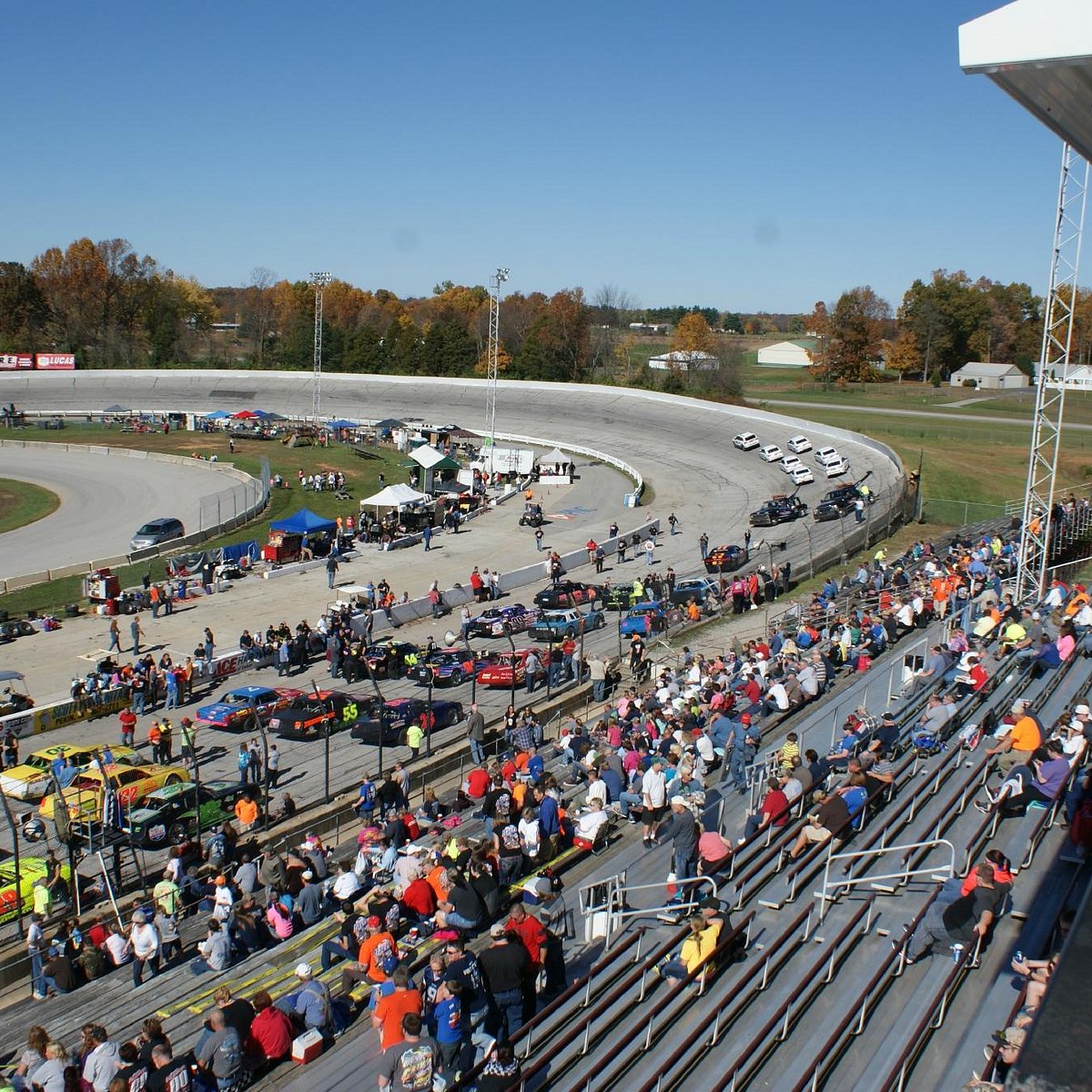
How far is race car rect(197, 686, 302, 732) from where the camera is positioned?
78.9 ft

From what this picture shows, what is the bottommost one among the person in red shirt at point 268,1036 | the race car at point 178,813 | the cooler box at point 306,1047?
the race car at point 178,813

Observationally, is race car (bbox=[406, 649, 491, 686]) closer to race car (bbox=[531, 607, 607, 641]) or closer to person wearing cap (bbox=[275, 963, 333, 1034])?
race car (bbox=[531, 607, 607, 641])

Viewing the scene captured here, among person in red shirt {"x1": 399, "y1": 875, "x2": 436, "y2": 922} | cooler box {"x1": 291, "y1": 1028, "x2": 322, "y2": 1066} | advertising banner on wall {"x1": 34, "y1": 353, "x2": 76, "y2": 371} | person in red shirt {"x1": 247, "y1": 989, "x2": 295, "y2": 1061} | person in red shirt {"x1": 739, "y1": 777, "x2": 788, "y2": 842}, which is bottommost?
cooler box {"x1": 291, "y1": 1028, "x2": 322, "y2": 1066}

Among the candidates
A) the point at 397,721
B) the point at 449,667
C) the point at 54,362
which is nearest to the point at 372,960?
the point at 397,721

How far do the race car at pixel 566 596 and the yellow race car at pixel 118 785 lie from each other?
16.0 m

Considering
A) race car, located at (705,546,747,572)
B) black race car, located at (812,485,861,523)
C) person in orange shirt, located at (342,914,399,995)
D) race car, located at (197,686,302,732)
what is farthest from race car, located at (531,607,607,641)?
person in orange shirt, located at (342,914,399,995)

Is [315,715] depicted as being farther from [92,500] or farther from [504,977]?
[92,500]

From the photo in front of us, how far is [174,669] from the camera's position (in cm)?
2656

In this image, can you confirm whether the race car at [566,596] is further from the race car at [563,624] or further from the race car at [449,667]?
the race car at [449,667]

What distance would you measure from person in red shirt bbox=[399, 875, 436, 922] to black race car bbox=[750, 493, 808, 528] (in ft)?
126

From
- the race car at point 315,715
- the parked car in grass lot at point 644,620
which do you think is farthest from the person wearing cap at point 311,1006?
the parked car in grass lot at point 644,620

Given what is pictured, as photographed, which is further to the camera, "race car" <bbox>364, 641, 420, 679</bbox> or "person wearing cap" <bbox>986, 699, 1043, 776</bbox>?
"race car" <bbox>364, 641, 420, 679</bbox>

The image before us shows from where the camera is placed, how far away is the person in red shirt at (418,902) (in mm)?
11555

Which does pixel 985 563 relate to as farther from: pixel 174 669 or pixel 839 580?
pixel 174 669
